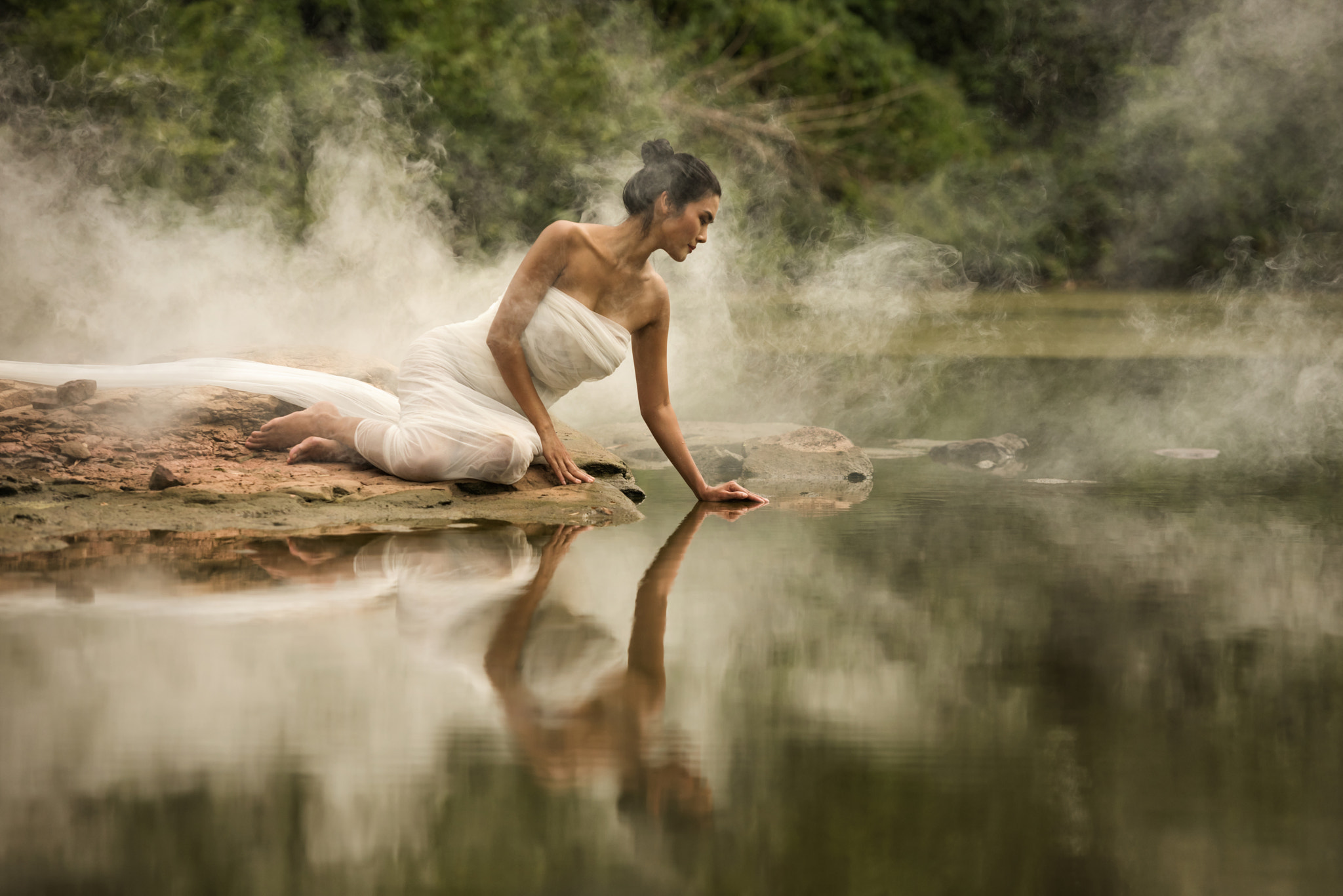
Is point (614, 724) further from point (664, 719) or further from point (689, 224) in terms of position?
point (689, 224)

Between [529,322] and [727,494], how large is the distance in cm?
76

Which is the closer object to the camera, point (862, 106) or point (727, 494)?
point (727, 494)

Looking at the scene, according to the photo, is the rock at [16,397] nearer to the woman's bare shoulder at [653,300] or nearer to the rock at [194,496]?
the rock at [194,496]

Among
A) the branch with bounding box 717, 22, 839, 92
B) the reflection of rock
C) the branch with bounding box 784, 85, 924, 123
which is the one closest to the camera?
the reflection of rock

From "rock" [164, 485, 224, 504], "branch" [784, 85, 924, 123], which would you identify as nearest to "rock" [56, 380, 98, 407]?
"rock" [164, 485, 224, 504]

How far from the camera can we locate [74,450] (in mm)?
3457

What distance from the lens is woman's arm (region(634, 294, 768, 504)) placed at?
3.60 meters

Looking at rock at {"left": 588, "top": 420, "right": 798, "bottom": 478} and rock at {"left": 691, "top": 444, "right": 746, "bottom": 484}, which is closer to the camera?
rock at {"left": 691, "top": 444, "right": 746, "bottom": 484}

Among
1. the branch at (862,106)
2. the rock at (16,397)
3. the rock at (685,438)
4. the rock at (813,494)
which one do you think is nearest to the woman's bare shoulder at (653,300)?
the rock at (813,494)

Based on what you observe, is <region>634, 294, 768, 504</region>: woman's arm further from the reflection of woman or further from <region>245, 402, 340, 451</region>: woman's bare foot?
the reflection of woman

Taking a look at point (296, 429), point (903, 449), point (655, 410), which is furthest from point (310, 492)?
point (903, 449)

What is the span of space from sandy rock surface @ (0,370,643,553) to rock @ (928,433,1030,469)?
145 cm

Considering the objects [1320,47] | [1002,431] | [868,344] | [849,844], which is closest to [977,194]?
[1320,47]

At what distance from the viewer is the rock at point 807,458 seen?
4.30 metres
